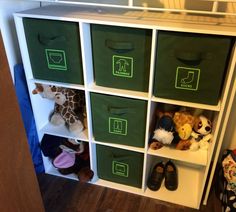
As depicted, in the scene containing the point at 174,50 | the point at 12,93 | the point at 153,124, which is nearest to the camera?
the point at 12,93

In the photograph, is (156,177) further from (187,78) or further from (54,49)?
(54,49)

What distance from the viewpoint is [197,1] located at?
4.52 feet

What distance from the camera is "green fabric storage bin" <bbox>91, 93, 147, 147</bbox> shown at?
129 centimetres

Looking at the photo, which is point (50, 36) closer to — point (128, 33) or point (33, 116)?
point (128, 33)

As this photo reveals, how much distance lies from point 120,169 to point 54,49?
80cm

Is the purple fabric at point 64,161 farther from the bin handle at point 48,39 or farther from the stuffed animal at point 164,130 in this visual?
the bin handle at point 48,39

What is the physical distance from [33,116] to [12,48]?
0.42m

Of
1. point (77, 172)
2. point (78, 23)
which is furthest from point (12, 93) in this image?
point (77, 172)

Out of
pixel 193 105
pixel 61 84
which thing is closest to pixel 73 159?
pixel 61 84

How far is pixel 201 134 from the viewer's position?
4.53ft

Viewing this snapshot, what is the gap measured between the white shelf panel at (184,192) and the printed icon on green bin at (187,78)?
72 cm

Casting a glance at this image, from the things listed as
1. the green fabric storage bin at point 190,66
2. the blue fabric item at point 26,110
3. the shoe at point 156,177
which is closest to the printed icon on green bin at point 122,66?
the green fabric storage bin at point 190,66

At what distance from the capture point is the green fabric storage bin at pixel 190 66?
1055 mm

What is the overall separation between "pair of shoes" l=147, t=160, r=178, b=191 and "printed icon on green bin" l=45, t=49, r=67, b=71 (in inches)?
33.6
